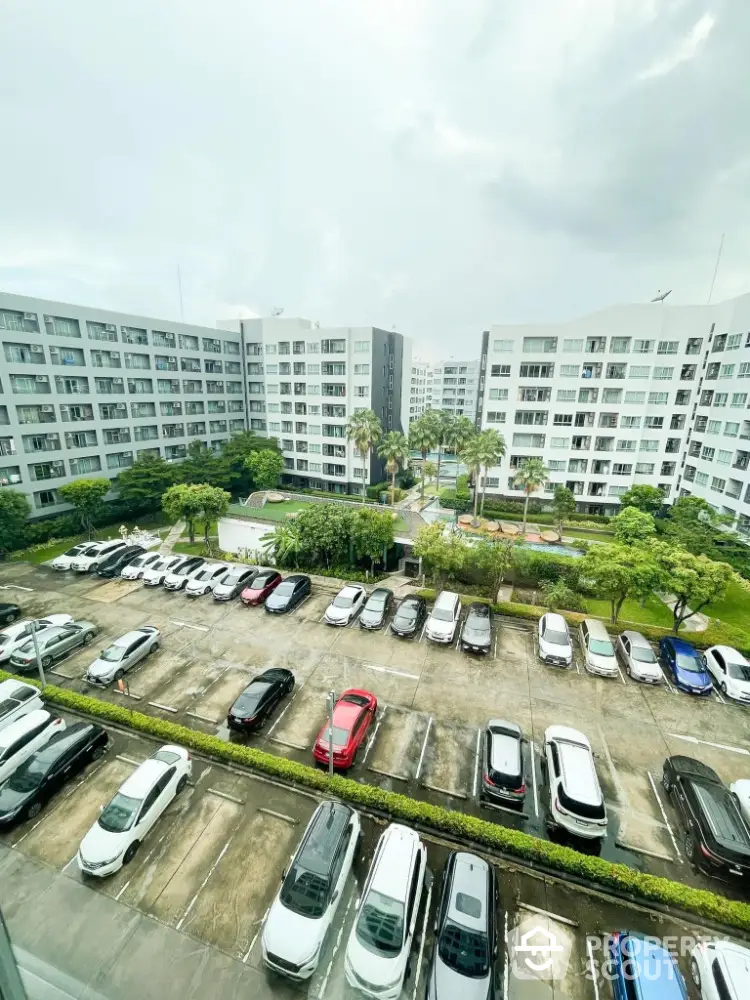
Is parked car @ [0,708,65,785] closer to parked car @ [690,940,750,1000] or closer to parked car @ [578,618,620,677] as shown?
parked car @ [690,940,750,1000]

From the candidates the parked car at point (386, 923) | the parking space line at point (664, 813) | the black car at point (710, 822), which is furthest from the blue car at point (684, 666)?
the parked car at point (386, 923)

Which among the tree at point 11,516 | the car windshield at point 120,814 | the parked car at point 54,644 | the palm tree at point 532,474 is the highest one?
the palm tree at point 532,474

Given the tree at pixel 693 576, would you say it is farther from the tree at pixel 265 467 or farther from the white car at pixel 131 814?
the tree at pixel 265 467

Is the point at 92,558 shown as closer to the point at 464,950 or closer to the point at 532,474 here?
the point at 464,950

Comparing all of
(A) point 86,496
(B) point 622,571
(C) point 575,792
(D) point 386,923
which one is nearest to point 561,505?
(B) point 622,571

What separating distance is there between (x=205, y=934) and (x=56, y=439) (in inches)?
1897

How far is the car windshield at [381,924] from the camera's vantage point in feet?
35.0

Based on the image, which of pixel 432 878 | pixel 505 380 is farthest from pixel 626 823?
pixel 505 380

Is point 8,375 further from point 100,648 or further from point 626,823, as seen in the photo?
point 626,823

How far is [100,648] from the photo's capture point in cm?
2520

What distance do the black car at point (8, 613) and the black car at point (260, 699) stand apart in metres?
18.7

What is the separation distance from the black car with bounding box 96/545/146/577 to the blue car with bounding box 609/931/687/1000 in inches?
1421

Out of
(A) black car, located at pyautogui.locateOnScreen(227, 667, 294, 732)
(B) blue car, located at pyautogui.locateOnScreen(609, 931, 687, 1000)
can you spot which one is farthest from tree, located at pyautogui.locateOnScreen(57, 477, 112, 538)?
(B) blue car, located at pyautogui.locateOnScreen(609, 931, 687, 1000)

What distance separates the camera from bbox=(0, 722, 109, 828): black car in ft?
48.3
